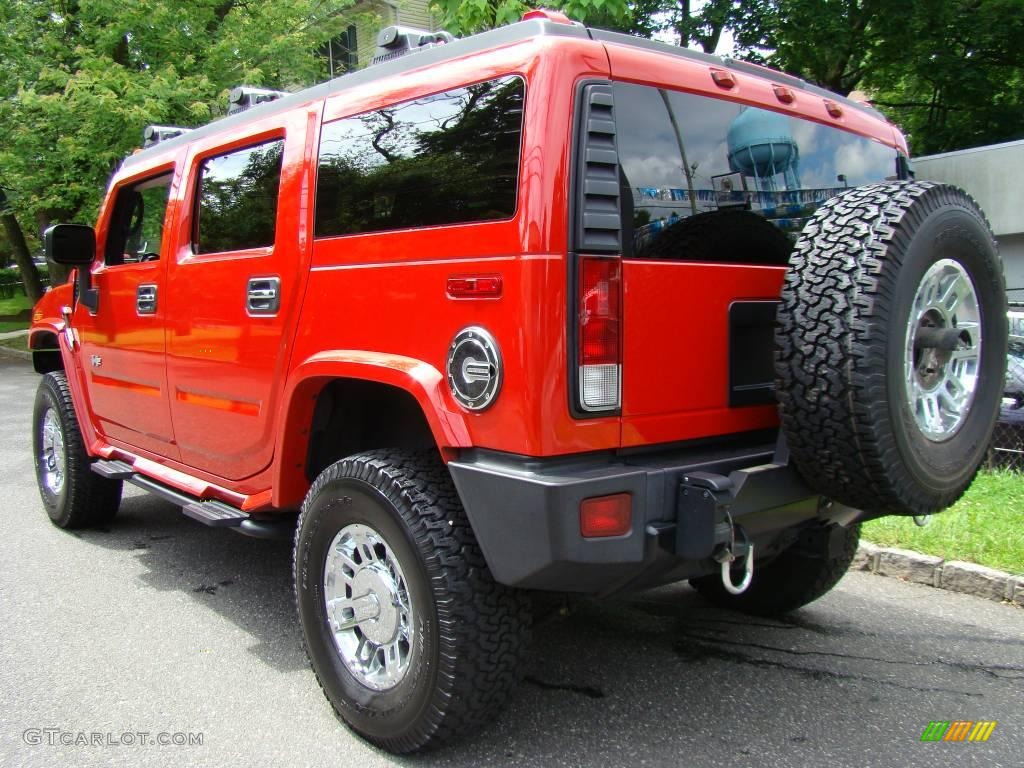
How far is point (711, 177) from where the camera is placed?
277cm

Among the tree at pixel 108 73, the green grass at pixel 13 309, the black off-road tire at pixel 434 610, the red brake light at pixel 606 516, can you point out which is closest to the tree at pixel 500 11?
the black off-road tire at pixel 434 610

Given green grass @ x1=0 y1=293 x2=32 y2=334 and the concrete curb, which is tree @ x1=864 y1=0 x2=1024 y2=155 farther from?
green grass @ x1=0 y1=293 x2=32 y2=334

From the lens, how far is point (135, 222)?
4.72 m

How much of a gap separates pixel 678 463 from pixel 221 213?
7.61 ft

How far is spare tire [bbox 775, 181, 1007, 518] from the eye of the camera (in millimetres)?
2369

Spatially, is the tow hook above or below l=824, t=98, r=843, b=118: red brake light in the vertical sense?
below

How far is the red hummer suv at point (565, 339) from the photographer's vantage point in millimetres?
2369

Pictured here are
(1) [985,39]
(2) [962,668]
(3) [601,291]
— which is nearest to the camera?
(3) [601,291]

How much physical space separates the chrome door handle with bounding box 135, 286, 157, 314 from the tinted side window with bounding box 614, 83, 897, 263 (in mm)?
2602

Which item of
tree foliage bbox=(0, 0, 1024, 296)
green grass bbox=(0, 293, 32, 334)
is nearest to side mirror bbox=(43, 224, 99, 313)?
tree foliage bbox=(0, 0, 1024, 296)

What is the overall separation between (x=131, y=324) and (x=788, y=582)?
11.2ft

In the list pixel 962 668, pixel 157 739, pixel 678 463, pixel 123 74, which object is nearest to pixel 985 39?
pixel 123 74

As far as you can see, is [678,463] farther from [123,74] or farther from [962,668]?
[123,74]

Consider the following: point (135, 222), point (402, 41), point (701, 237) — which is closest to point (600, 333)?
point (701, 237)
